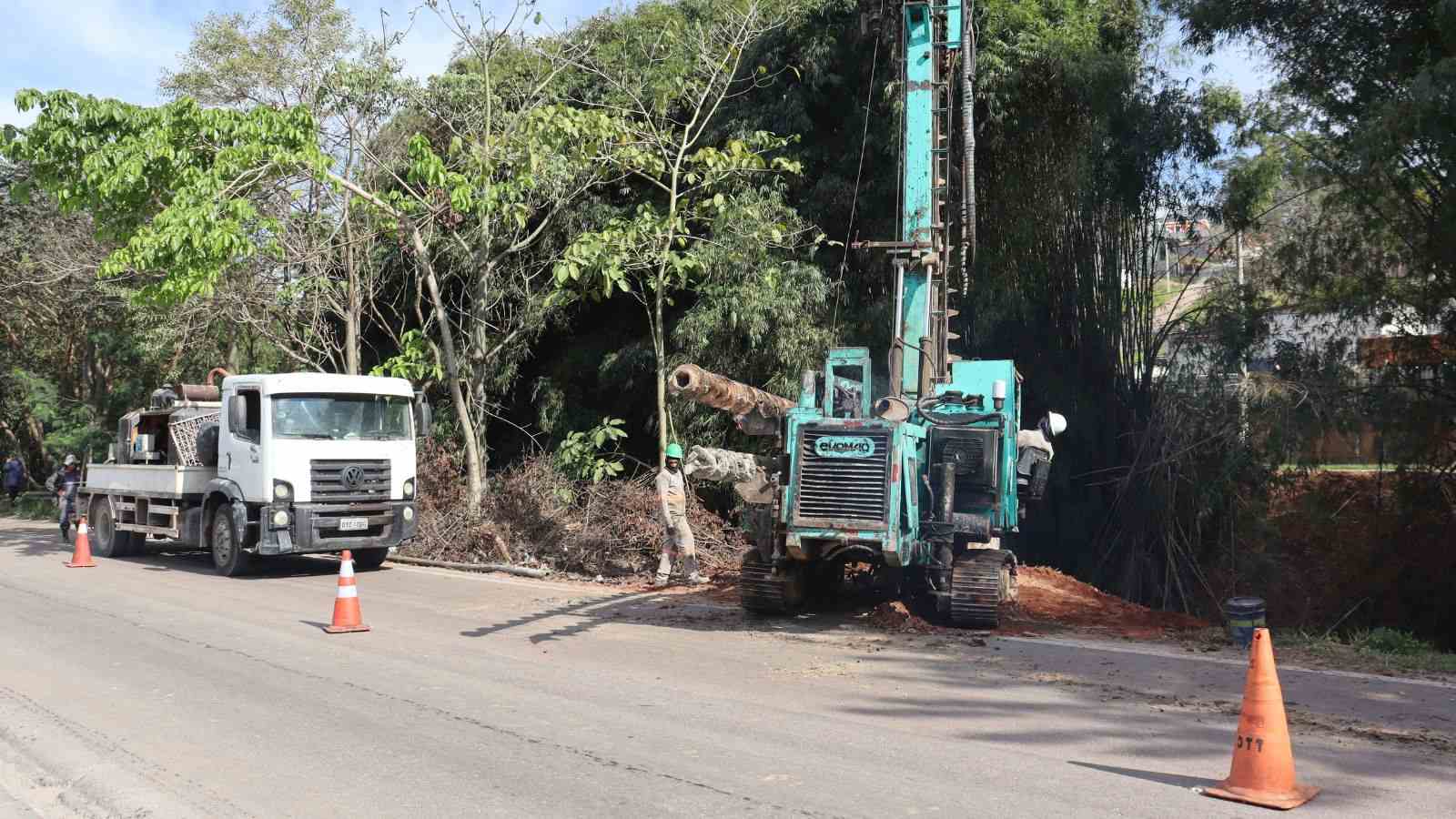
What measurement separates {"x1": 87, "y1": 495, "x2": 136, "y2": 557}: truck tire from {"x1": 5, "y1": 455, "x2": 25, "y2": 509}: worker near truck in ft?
51.2

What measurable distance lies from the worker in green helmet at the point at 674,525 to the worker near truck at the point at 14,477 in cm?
2666

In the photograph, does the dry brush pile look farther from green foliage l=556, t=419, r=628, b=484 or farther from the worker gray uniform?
the worker gray uniform

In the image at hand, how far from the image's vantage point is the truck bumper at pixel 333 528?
15609mm

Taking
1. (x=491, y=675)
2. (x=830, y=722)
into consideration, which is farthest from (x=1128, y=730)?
(x=491, y=675)

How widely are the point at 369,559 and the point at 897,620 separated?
Answer: 9.24 metres

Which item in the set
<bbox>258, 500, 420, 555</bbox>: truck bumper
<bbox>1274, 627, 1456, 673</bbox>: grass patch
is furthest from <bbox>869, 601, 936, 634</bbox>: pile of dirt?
<bbox>258, 500, 420, 555</bbox>: truck bumper

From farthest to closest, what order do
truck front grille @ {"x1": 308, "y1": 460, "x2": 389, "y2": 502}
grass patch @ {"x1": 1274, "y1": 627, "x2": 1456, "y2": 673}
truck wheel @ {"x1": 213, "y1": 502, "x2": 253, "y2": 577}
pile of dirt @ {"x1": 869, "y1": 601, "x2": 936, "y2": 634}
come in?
truck wheel @ {"x1": 213, "y1": 502, "x2": 253, "y2": 577} < truck front grille @ {"x1": 308, "y1": 460, "x2": 389, "y2": 502} < pile of dirt @ {"x1": 869, "y1": 601, "x2": 936, "y2": 634} < grass patch @ {"x1": 1274, "y1": 627, "x2": 1456, "y2": 673}

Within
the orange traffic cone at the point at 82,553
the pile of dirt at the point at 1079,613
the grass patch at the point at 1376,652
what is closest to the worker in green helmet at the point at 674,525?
the pile of dirt at the point at 1079,613

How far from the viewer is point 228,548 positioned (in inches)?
658

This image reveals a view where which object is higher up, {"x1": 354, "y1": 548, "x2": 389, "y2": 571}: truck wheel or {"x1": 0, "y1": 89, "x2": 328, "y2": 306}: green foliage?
{"x1": 0, "y1": 89, "x2": 328, "y2": 306}: green foliage

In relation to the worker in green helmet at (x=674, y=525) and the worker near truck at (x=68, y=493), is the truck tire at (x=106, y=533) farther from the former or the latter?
the worker in green helmet at (x=674, y=525)

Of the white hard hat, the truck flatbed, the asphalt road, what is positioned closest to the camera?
the asphalt road

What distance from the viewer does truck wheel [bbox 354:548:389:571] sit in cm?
1764

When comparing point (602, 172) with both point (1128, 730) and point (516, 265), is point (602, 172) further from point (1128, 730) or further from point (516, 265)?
point (1128, 730)
